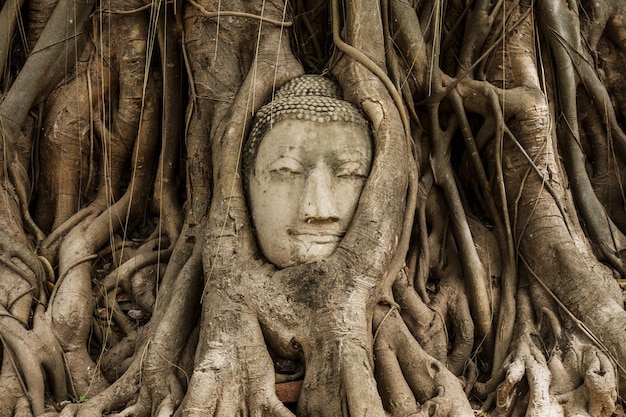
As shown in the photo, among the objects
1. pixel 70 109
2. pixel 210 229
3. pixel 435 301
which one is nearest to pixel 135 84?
pixel 70 109

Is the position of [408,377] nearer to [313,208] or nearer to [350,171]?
[313,208]

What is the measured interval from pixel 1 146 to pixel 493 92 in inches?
98.1

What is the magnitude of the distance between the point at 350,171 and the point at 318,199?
23 centimetres

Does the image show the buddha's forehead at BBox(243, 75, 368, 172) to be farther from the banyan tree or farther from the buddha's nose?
the buddha's nose

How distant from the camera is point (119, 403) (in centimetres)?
340

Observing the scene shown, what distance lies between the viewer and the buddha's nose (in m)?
3.42

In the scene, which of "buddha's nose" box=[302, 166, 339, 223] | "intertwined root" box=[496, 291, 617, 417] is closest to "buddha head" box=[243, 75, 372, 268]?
"buddha's nose" box=[302, 166, 339, 223]

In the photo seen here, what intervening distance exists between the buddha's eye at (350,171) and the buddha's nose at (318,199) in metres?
0.07

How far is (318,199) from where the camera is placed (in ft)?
11.3

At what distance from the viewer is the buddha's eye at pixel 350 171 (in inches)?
140

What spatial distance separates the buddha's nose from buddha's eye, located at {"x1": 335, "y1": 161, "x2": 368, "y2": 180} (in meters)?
0.07

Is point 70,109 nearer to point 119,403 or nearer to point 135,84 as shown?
point 135,84

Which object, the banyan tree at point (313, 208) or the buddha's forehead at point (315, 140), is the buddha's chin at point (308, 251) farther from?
the buddha's forehead at point (315, 140)

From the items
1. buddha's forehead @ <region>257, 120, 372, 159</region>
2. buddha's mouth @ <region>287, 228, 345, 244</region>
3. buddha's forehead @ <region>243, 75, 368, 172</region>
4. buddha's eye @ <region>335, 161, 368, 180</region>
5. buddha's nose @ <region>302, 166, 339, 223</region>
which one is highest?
buddha's forehead @ <region>243, 75, 368, 172</region>
